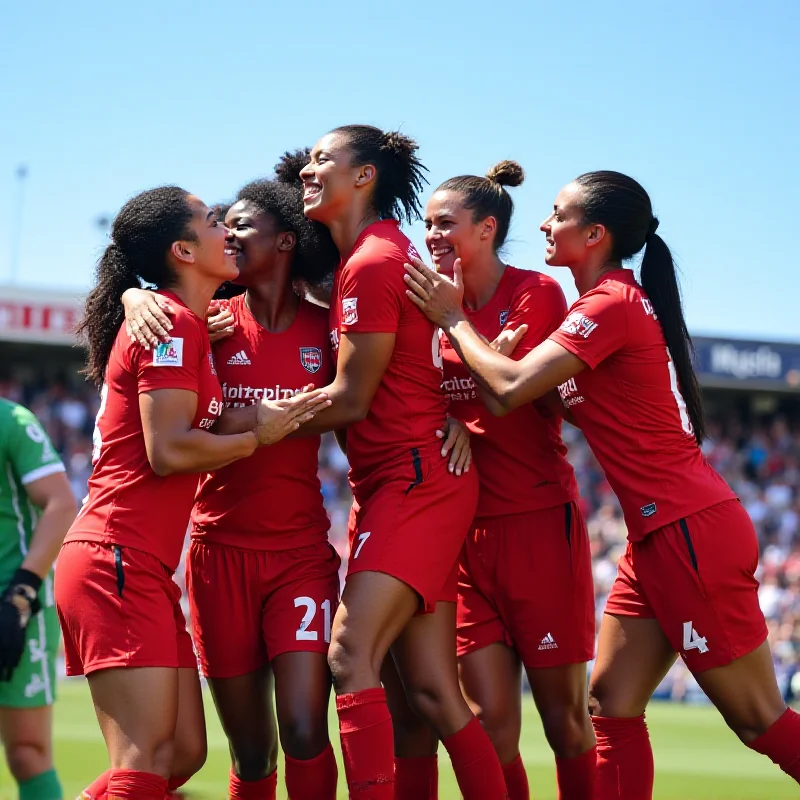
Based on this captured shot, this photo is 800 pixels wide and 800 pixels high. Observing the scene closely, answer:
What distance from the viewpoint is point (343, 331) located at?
5.02 meters

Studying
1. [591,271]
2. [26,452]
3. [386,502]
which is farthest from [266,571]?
[591,271]

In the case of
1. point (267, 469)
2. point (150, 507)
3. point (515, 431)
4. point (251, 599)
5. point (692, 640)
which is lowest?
point (692, 640)

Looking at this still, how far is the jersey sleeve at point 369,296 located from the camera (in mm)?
4969

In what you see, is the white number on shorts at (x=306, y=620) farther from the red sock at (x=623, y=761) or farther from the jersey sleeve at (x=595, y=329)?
the jersey sleeve at (x=595, y=329)

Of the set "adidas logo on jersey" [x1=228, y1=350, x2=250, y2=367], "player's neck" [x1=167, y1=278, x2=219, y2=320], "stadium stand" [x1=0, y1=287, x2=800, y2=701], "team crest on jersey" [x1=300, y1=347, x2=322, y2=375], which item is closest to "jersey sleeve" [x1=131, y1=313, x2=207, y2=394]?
"player's neck" [x1=167, y1=278, x2=219, y2=320]

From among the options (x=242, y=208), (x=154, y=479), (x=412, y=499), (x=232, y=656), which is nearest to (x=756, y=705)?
(x=412, y=499)

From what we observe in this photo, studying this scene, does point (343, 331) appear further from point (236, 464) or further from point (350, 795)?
point (350, 795)

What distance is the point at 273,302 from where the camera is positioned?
18.2 ft

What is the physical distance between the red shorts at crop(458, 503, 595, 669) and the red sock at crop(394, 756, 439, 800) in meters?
0.54

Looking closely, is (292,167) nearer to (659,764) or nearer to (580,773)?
(580,773)

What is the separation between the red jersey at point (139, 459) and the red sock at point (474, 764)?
1384 mm

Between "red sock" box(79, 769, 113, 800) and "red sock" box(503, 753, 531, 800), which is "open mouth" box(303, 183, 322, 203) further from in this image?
"red sock" box(503, 753, 531, 800)

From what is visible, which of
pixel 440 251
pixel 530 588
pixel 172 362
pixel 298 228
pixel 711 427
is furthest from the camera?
pixel 711 427

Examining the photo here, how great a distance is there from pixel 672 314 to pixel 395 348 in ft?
4.19
